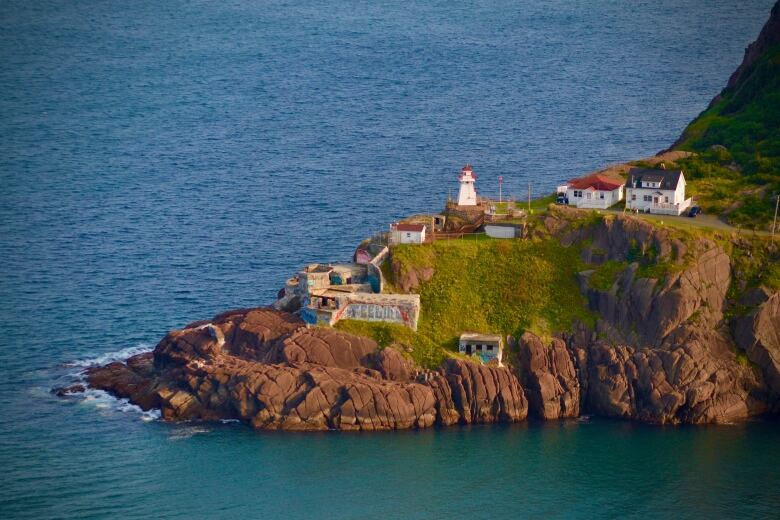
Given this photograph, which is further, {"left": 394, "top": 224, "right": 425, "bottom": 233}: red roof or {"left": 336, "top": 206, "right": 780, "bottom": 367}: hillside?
{"left": 394, "top": 224, "right": 425, "bottom": 233}: red roof

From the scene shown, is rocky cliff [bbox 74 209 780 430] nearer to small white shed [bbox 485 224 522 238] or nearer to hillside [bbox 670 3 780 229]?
small white shed [bbox 485 224 522 238]

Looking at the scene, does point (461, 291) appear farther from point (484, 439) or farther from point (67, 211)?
point (67, 211)

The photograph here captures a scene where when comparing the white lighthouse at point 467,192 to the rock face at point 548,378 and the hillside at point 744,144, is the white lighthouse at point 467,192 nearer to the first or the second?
the rock face at point 548,378

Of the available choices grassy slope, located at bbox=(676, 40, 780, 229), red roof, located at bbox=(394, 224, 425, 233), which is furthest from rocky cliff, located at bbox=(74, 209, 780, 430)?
red roof, located at bbox=(394, 224, 425, 233)

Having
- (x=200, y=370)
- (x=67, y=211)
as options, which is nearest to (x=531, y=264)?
(x=200, y=370)

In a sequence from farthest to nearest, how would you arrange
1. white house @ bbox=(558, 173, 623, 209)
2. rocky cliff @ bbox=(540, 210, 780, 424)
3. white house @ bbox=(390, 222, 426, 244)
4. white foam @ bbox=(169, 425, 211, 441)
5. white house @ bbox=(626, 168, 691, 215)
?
white house @ bbox=(558, 173, 623, 209)
white house @ bbox=(626, 168, 691, 215)
white house @ bbox=(390, 222, 426, 244)
rocky cliff @ bbox=(540, 210, 780, 424)
white foam @ bbox=(169, 425, 211, 441)
